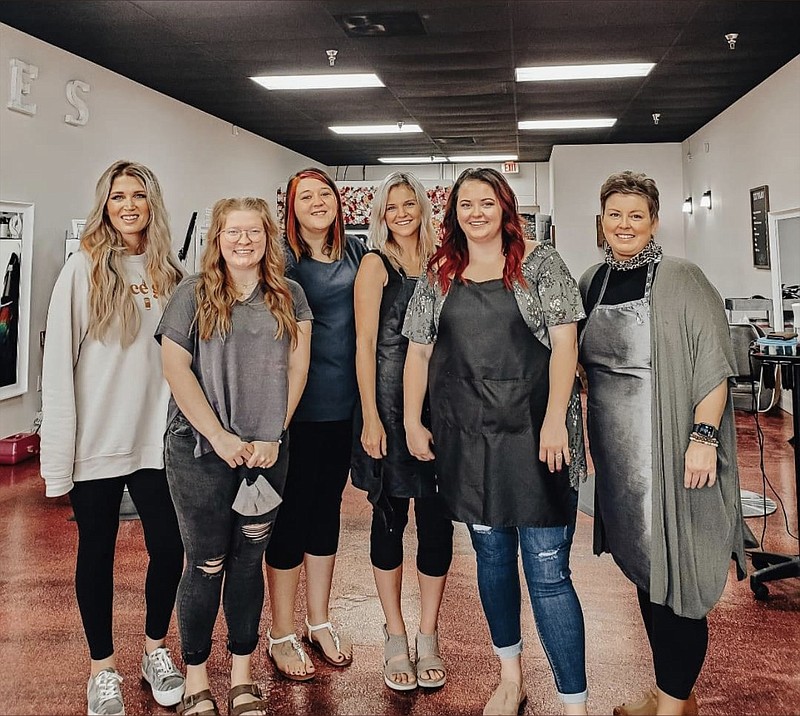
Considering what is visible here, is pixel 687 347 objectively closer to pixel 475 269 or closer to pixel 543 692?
pixel 475 269

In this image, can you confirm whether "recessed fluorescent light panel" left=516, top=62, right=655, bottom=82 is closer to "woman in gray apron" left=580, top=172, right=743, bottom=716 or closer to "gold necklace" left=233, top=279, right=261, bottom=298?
"woman in gray apron" left=580, top=172, right=743, bottom=716

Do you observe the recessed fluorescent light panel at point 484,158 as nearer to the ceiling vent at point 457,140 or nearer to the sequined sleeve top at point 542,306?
the ceiling vent at point 457,140

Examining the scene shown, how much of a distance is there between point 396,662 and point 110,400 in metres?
1.16

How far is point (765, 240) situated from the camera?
6.95 meters

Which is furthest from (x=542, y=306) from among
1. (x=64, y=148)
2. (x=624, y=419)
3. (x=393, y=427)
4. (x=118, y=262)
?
(x=64, y=148)

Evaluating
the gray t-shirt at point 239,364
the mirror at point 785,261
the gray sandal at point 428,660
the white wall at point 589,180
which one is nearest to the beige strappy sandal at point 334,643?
the gray sandal at point 428,660

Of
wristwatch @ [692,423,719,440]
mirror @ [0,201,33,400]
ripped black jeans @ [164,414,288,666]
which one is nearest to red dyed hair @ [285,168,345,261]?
ripped black jeans @ [164,414,288,666]

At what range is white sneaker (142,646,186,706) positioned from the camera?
2.14 metres

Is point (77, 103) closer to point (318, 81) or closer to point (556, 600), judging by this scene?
point (318, 81)

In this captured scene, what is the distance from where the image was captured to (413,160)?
38.9 ft

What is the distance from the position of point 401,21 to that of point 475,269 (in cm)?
351

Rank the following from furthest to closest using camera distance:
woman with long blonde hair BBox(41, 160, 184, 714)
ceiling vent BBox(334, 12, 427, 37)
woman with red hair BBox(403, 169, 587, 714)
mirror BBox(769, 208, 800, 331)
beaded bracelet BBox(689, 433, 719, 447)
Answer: mirror BBox(769, 208, 800, 331) → ceiling vent BBox(334, 12, 427, 37) → woman with long blonde hair BBox(41, 160, 184, 714) → woman with red hair BBox(403, 169, 587, 714) → beaded bracelet BBox(689, 433, 719, 447)

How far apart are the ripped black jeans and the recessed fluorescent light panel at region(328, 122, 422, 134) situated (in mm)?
7197

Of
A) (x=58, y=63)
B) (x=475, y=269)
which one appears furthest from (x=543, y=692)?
(x=58, y=63)
